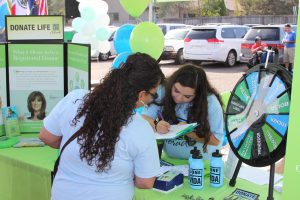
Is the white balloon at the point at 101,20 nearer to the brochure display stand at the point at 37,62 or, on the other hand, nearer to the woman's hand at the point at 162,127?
the brochure display stand at the point at 37,62

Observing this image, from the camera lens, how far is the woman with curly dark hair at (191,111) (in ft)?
8.64

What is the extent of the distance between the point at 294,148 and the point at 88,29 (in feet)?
9.23

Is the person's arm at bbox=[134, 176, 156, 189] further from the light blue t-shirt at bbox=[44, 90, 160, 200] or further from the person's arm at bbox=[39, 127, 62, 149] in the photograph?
the person's arm at bbox=[39, 127, 62, 149]

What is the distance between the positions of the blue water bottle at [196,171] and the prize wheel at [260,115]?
0.19 metres

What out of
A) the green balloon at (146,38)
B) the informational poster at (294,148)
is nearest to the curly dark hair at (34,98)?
the green balloon at (146,38)

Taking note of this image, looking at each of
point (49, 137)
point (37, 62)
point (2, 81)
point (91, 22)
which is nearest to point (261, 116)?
point (49, 137)

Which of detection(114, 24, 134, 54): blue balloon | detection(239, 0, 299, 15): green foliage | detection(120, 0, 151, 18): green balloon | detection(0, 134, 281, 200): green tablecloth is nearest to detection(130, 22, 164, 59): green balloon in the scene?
detection(120, 0, 151, 18): green balloon

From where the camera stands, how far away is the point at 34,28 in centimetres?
322

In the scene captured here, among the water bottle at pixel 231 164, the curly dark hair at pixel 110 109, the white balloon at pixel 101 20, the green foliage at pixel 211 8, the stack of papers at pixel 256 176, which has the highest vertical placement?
the green foliage at pixel 211 8

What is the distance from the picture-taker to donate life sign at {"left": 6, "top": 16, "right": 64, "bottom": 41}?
10.5 ft

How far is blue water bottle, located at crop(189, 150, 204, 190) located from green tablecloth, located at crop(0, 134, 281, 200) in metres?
0.04

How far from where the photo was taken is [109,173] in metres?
1.75

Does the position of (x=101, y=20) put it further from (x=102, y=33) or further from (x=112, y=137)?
(x=112, y=137)

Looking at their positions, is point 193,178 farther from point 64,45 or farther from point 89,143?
point 64,45
